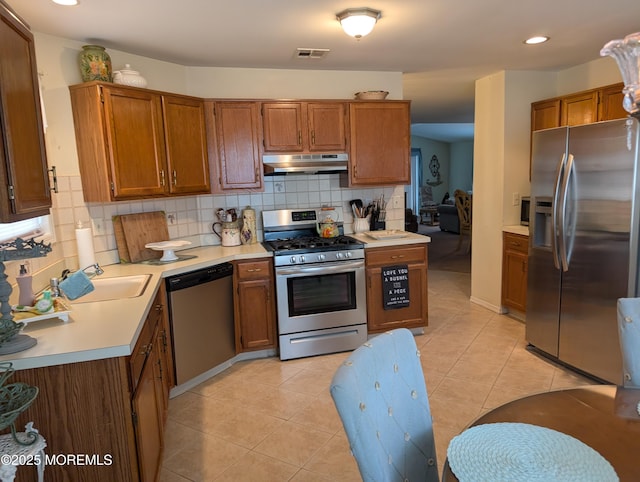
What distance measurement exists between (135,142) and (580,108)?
364cm

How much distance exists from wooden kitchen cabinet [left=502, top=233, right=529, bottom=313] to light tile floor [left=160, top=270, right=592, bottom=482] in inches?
10.7

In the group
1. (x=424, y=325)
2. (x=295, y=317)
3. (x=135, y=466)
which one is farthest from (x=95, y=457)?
(x=424, y=325)

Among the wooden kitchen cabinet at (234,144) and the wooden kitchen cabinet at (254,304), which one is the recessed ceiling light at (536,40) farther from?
the wooden kitchen cabinet at (254,304)

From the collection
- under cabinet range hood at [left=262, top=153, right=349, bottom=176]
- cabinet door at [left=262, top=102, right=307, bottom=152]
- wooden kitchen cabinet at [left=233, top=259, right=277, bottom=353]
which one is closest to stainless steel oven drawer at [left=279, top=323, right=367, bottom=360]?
wooden kitchen cabinet at [left=233, top=259, right=277, bottom=353]

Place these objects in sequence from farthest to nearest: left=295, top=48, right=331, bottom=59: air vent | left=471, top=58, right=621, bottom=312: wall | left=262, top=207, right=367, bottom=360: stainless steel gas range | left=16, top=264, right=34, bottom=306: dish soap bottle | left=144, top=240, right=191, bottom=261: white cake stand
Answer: left=471, top=58, right=621, bottom=312: wall
left=262, top=207, right=367, bottom=360: stainless steel gas range
left=295, top=48, right=331, bottom=59: air vent
left=144, top=240, right=191, bottom=261: white cake stand
left=16, top=264, right=34, bottom=306: dish soap bottle

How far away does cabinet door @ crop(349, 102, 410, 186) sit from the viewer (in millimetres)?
3754

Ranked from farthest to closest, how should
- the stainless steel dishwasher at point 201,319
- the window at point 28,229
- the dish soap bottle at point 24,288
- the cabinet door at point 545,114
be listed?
1. the cabinet door at point 545,114
2. the stainless steel dishwasher at point 201,319
3. the window at point 28,229
4. the dish soap bottle at point 24,288

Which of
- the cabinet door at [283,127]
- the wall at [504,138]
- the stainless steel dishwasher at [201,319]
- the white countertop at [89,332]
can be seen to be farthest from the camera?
the wall at [504,138]

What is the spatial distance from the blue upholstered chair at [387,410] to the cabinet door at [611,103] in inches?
126

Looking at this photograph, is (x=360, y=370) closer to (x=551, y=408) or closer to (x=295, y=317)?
(x=551, y=408)

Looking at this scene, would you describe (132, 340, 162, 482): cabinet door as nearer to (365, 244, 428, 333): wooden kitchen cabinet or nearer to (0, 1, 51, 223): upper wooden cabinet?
(0, 1, 51, 223): upper wooden cabinet

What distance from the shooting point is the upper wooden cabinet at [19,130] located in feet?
5.02

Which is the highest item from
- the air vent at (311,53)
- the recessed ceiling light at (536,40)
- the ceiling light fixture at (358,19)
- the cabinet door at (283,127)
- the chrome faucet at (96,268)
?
the air vent at (311,53)

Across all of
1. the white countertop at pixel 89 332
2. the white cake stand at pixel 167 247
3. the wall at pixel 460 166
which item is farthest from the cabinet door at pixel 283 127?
the wall at pixel 460 166
